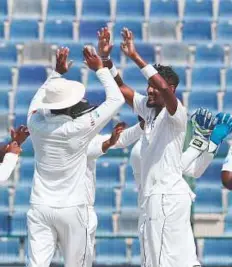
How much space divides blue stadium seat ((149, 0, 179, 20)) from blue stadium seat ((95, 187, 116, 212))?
11.8ft

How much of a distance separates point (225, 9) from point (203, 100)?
2.04 metres

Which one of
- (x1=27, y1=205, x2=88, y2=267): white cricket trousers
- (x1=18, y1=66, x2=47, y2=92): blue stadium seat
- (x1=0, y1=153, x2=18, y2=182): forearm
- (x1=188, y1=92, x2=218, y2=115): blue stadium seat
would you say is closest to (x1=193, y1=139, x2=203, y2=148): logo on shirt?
(x1=27, y1=205, x2=88, y2=267): white cricket trousers

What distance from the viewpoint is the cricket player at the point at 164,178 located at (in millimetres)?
6785

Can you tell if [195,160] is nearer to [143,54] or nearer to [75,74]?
[75,74]

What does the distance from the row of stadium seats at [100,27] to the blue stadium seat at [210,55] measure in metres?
0.33

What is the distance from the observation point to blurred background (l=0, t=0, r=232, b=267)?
9.58 m

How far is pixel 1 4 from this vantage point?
43.3 ft

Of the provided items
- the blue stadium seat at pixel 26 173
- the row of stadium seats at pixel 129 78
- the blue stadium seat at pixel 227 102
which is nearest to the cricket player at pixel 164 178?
the blue stadium seat at pixel 26 173

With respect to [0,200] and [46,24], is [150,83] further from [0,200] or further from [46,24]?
[46,24]

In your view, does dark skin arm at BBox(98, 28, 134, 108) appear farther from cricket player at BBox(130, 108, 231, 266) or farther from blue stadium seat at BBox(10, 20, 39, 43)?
blue stadium seat at BBox(10, 20, 39, 43)

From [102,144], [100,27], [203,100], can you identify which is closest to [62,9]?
[100,27]

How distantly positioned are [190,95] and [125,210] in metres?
2.03

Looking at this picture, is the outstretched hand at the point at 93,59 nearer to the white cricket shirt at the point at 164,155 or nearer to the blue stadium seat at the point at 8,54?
the white cricket shirt at the point at 164,155

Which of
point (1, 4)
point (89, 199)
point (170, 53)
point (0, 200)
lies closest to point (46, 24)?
point (1, 4)
